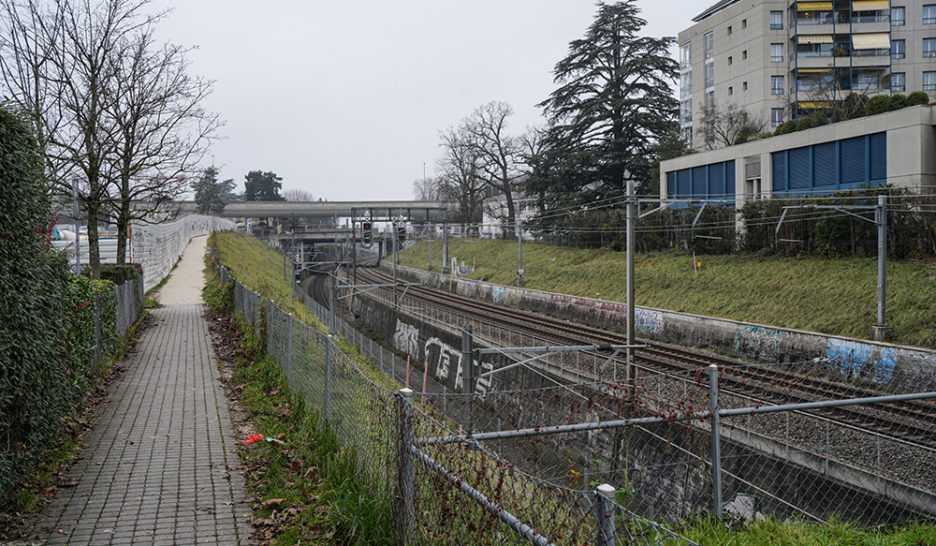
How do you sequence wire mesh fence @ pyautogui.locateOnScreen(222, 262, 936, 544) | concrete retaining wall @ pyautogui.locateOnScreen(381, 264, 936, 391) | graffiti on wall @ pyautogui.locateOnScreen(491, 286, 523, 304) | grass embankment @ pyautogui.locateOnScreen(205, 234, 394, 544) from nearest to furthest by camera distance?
wire mesh fence @ pyautogui.locateOnScreen(222, 262, 936, 544)
grass embankment @ pyautogui.locateOnScreen(205, 234, 394, 544)
concrete retaining wall @ pyautogui.locateOnScreen(381, 264, 936, 391)
graffiti on wall @ pyautogui.locateOnScreen(491, 286, 523, 304)

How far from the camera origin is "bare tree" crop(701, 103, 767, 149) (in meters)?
44.8

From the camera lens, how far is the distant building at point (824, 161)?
2469 centimetres

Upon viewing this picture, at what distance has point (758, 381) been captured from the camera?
17656 millimetres

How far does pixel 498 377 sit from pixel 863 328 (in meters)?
10.8

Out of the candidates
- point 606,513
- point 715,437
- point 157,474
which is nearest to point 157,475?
point 157,474

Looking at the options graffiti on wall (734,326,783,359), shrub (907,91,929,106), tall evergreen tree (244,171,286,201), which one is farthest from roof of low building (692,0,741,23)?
tall evergreen tree (244,171,286,201)

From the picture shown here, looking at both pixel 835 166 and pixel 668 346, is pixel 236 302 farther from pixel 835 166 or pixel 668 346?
pixel 835 166

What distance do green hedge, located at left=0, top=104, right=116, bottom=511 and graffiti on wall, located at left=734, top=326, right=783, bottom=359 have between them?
18340 millimetres

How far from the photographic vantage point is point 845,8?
145 ft

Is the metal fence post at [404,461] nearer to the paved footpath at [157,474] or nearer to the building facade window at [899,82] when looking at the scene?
the paved footpath at [157,474]

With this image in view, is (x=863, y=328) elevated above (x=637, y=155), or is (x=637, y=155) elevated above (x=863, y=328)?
(x=637, y=155)


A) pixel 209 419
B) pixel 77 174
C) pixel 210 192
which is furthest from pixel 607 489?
pixel 210 192

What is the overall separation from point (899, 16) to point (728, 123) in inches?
541

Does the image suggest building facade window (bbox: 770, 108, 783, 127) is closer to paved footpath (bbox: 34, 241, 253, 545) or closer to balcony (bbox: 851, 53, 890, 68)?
balcony (bbox: 851, 53, 890, 68)
